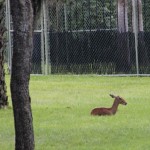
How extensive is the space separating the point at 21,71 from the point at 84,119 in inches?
183

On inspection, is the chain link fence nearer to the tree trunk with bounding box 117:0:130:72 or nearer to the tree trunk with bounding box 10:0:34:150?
the tree trunk with bounding box 117:0:130:72

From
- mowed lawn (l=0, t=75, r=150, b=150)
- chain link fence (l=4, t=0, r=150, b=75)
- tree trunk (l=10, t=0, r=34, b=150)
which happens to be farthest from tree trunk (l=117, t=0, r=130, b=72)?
tree trunk (l=10, t=0, r=34, b=150)

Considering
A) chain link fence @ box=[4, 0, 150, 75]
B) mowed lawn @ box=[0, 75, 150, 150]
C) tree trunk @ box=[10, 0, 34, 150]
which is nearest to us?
tree trunk @ box=[10, 0, 34, 150]

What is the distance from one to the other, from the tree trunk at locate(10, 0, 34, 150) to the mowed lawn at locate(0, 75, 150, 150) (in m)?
1.90

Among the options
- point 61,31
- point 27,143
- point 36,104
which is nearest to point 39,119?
point 36,104

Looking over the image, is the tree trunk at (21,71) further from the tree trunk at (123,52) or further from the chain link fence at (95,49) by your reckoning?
the tree trunk at (123,52)

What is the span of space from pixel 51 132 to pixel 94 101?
4443 millimetres

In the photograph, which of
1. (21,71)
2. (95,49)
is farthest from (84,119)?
(95,49)

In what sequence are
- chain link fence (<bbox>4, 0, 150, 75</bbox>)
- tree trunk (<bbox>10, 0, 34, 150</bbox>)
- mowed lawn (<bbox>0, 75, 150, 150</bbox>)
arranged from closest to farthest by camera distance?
tree trunk (<bbox>10, 0, 34, 150</bbox>) < mowed lawn (<bbox>0, 75, 150, 150</bbox>) < chain link fence (<bbox>4, 0, 150, 75</bbox>)

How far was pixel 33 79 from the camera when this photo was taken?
22.0 metres

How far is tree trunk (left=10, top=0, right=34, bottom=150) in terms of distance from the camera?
277 inches

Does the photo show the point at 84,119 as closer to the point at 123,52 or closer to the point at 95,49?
the point at 123,52

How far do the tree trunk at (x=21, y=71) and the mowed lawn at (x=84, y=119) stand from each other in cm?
190

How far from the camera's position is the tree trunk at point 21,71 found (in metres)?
7.04
